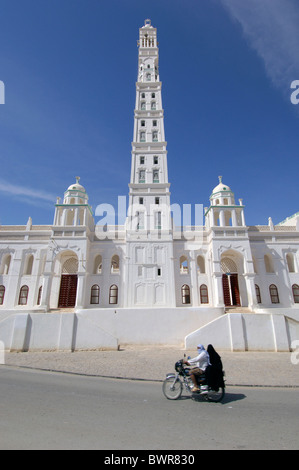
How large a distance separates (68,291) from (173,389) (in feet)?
63.6

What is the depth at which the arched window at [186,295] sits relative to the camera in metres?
24.0

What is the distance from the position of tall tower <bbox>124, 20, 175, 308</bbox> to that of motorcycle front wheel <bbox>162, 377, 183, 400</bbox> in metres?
15.5

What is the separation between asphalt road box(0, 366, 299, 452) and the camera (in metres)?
4.17

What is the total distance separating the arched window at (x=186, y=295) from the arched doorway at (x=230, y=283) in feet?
11.6

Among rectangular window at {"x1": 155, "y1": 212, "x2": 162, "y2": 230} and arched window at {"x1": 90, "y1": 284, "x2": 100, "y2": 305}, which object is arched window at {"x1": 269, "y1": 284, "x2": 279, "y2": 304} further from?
arched window at {"x1": 90, "y1": 284, "x2": 100, "y2": 305}

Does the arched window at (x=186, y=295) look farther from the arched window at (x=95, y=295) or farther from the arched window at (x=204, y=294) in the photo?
the arched window at (x=95, y=295)

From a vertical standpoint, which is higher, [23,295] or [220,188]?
[220,188]

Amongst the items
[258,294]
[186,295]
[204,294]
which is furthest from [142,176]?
[258,294]

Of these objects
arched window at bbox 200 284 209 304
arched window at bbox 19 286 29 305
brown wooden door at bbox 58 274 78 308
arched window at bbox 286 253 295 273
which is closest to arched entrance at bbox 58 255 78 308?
brown wooden door at bbox 58 274 78 308

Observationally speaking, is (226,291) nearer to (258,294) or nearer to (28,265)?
(258,294)

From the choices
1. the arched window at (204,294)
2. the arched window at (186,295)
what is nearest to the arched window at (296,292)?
the arched window at (204,294)

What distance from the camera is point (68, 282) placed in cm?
2458
